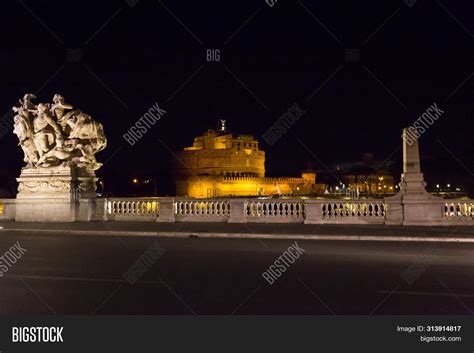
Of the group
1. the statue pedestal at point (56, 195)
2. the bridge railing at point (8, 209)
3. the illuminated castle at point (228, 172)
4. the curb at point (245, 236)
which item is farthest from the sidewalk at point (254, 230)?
the illuminated castle at point (228, 172)

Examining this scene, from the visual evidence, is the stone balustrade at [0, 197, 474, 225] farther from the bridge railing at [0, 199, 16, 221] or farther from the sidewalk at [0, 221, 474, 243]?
the sidewalk at [0, 221, 474, 243]

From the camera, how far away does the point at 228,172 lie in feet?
431

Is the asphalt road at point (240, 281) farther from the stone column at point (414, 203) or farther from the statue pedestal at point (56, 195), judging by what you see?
the statue pedestal at point (56, 195)

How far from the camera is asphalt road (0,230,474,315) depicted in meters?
6.59

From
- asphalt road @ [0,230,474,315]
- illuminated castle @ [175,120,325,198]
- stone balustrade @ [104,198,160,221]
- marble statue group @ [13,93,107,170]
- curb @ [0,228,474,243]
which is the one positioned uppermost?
illuminated castle @ [175,120,325,198]

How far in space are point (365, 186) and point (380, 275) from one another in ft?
425

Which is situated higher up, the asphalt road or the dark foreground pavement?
the dark foreground pavement

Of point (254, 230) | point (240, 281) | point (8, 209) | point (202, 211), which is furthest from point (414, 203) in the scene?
point (8, 209)

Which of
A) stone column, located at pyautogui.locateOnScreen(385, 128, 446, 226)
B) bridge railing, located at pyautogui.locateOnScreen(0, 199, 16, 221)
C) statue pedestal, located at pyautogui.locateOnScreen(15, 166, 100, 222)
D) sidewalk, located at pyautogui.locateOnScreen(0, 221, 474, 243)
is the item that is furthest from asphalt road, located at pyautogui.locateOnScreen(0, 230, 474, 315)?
bridge railing, located at pyautogui.locateOnScreen(0, 199, 16, 221)

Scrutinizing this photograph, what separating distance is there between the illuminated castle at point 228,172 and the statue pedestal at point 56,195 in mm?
95924

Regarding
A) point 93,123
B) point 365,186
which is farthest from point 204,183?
point 93,123

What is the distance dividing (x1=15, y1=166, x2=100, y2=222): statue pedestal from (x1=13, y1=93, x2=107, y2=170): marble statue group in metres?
0.38

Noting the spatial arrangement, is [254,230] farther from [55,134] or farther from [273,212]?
[55,134]

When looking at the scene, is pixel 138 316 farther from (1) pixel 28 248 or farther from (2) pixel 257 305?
(1) pixel 28 248
